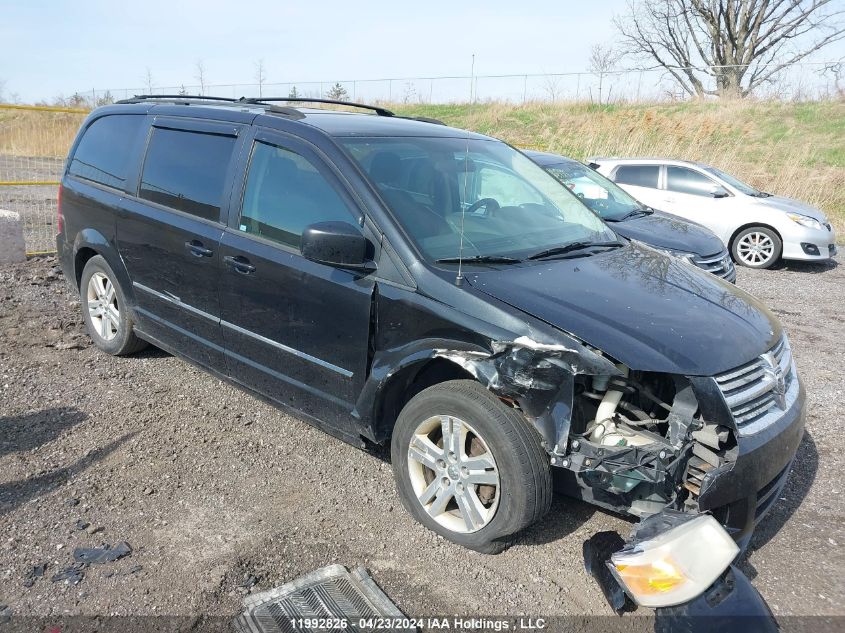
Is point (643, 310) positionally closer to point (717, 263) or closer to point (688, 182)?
point (717, 263)

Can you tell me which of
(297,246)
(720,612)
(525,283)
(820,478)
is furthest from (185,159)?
(820,478)

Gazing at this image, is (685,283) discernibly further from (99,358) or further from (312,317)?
(99,358)

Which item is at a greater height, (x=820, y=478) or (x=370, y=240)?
(x=370, y=240)

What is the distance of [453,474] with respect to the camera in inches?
117

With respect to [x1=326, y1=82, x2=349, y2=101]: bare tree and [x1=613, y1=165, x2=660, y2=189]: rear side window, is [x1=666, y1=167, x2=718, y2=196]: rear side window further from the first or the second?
[x1=326, y1=82, x2=349, y2=101]: bare tree

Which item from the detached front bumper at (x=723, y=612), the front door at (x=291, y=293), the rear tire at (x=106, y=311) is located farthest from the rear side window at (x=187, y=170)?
the detached front bumper at (x=723, y=612)

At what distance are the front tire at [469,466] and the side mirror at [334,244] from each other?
73 cm

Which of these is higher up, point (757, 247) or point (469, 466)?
point (757, 247)

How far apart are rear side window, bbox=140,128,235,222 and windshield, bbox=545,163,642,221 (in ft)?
14.7

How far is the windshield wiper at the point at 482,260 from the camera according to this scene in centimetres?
313

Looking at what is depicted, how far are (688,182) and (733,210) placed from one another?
2.76ft

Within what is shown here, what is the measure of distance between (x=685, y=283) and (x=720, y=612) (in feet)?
5.79

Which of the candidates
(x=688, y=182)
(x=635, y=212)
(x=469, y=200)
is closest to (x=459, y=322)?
(x=469, y=200)

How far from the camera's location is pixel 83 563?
9.25 ft
